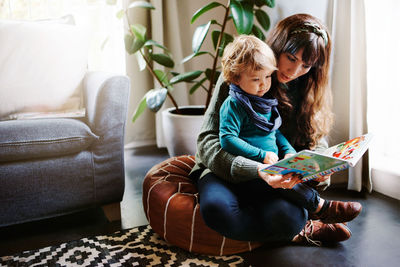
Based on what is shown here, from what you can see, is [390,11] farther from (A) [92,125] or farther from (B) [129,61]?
(B) [129,61]

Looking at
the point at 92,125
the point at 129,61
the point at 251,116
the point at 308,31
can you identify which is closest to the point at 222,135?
the point at 251,116

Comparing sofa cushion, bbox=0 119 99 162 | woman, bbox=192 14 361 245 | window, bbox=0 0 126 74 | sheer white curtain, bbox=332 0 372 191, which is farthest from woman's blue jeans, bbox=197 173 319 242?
window, bbox=0 0 126 74

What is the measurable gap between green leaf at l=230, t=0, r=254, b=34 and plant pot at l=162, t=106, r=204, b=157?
478mm

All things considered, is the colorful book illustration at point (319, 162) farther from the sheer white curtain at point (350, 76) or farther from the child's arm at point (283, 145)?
the sheer white curtain at point (350, 76)

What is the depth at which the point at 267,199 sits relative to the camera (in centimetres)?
108

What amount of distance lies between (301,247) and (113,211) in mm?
739

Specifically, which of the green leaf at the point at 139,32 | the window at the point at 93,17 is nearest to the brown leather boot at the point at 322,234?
the green leaf at the point at 139,32

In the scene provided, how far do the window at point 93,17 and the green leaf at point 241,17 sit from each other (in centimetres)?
87

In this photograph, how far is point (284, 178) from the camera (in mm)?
948

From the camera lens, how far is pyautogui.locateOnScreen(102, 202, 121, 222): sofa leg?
1408mm

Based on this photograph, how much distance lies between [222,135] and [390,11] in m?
1.03

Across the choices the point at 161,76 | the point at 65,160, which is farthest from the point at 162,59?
the point at 65,160

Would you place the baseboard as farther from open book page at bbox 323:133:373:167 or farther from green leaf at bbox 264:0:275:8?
green leaf at bbox 264:0:275:8

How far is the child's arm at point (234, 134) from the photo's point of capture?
1.03m
